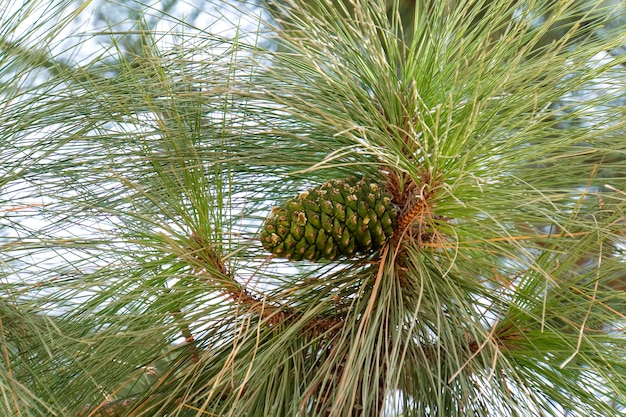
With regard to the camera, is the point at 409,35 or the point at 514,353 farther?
the point at 409,35

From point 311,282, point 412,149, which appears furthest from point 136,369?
point 412,149

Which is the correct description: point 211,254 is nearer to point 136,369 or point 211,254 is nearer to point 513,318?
point 136,369

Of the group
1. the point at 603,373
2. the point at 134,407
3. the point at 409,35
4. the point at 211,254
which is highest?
the point at 409,35

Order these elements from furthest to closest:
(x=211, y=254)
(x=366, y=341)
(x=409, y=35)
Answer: (x=409, y=35)
(x=211, y=254)
(x=366, y=341)

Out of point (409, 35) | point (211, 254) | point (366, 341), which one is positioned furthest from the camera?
point (409, 35)
